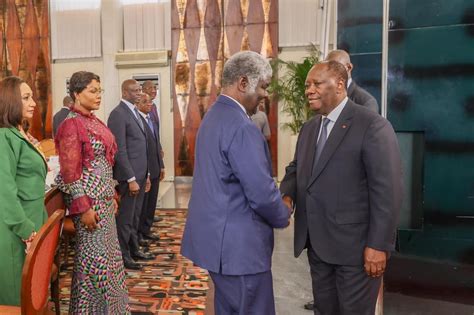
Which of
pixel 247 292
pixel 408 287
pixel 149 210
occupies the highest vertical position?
pixel 247 292

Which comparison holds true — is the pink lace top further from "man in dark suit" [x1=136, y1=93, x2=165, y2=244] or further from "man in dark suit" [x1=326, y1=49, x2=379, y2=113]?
"man in dark suit" [x1=136, y1=93, x2=165, y2=244]

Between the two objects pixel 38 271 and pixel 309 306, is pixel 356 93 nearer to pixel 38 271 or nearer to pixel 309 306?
pixel 309 306

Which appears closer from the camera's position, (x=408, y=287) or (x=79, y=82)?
(x=79, y=82)

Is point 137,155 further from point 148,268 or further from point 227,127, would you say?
point 227,127

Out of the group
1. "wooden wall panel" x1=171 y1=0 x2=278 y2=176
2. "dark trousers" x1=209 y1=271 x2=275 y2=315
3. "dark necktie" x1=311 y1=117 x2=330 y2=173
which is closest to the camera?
"dark trousers" x1=209 y1=271 x2=275 y2=315

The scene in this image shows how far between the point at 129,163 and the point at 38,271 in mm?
2189

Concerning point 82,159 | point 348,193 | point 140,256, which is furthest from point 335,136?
point 140,256

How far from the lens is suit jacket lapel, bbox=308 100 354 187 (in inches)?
75.8

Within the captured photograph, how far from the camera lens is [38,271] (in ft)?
5.43

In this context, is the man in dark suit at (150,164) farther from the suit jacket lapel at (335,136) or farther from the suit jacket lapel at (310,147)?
the suit jacket lapel at (335,136)

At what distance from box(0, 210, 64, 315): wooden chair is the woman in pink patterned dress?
0.66 meters

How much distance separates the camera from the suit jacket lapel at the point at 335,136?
1925mm

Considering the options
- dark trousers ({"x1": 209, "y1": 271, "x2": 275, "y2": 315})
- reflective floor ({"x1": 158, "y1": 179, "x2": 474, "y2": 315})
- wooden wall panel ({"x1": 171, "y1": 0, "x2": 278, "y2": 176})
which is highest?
wooden wall panel ({"x1": 171, "y1": 0, "x2": 278, "y2": 176})

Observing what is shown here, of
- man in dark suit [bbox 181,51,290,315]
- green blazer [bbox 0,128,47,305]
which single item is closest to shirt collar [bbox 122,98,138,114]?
green blazer [bbox 0,128,47,305]
